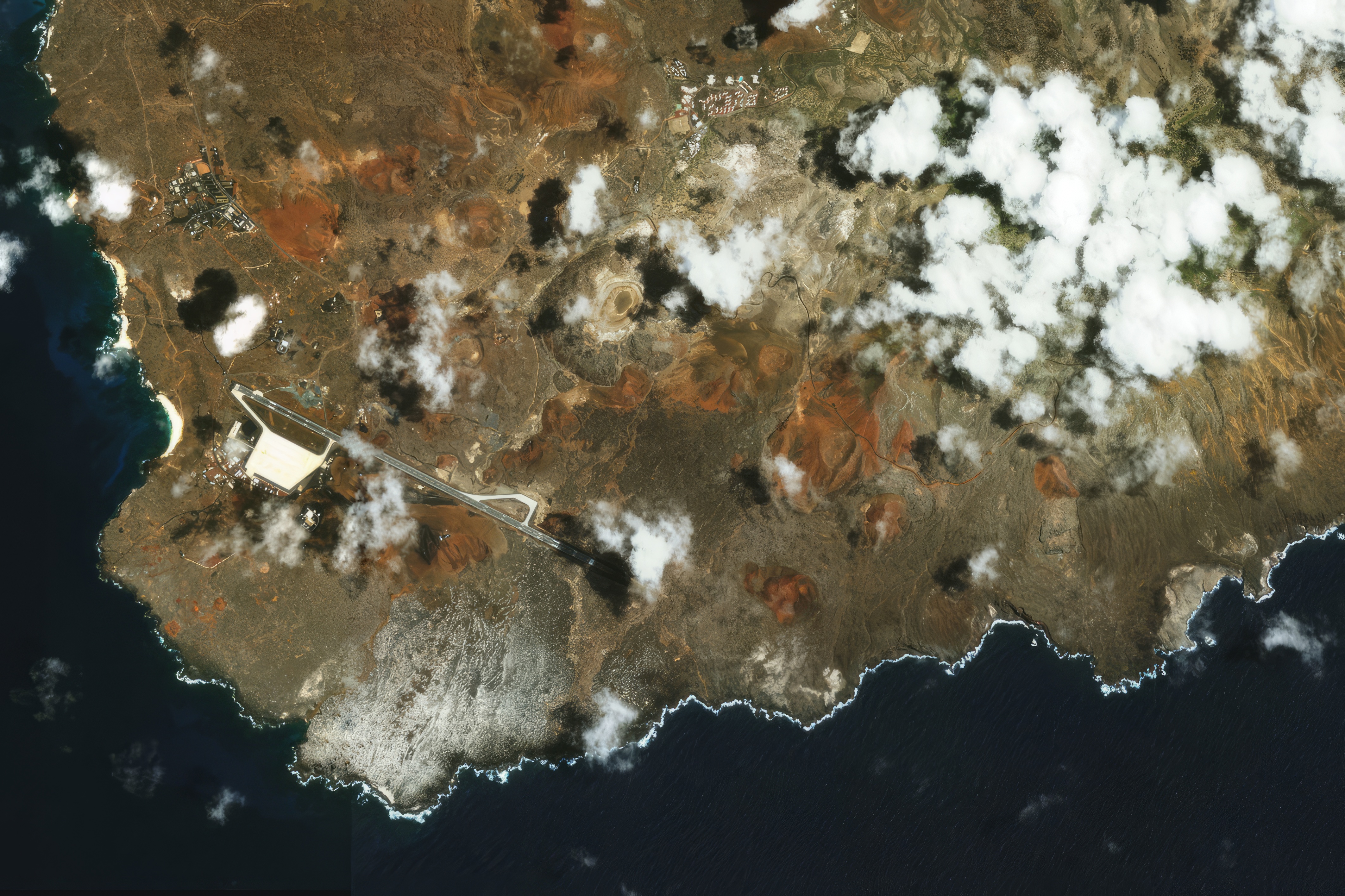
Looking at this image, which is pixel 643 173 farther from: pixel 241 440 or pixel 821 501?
pixel 241 440

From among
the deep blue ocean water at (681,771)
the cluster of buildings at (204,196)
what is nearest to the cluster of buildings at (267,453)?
the deep blue ocean water at (681,771)

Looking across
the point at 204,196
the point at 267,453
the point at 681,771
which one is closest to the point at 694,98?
the point at 204,196

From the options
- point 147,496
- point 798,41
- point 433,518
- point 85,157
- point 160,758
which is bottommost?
point 160,758

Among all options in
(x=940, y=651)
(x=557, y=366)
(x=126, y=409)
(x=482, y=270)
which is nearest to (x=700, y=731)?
(x=940, y=651)

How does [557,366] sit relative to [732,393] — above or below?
below

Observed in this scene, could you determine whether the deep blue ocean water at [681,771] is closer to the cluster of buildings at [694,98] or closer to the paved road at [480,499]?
the paved road at [480,499]

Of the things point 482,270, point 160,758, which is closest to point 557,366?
point 482,270

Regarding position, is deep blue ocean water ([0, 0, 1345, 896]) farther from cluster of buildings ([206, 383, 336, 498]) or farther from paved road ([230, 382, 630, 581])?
paved road ([230, 382, 630, 581])

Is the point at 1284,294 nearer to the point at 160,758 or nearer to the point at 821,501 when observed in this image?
the point at 821,501
